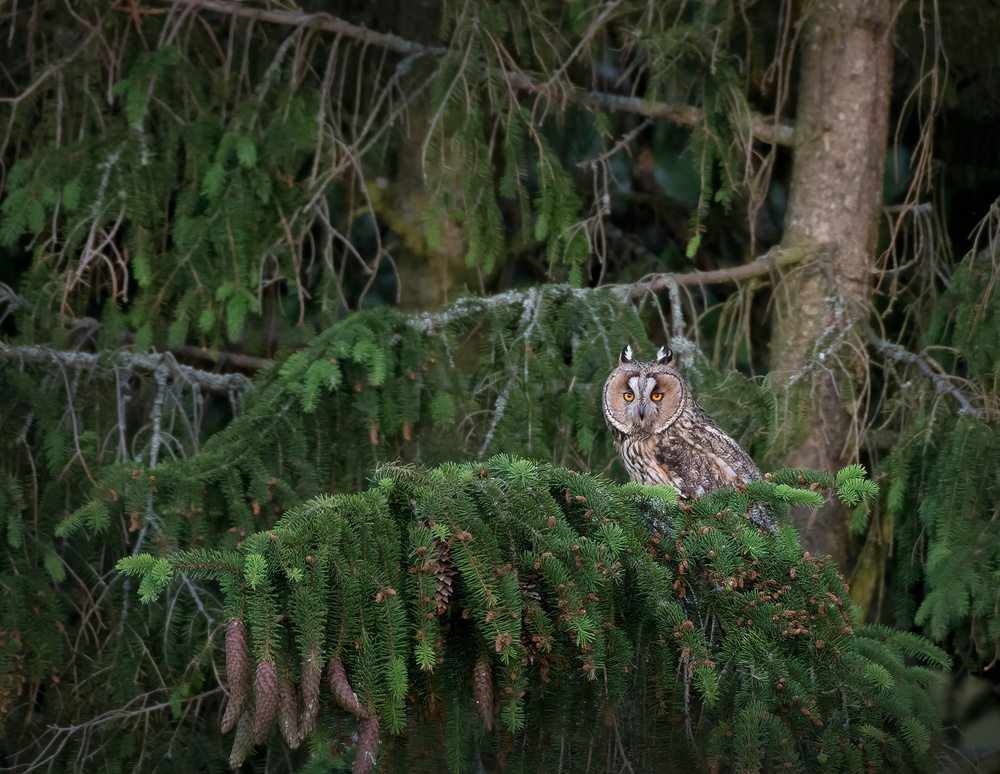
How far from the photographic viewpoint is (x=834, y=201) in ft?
13.2

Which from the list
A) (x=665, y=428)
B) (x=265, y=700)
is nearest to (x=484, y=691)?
(x=265, y=700)

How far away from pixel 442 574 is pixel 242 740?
0.45 metres

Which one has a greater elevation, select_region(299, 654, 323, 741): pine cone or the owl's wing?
the owl's wing

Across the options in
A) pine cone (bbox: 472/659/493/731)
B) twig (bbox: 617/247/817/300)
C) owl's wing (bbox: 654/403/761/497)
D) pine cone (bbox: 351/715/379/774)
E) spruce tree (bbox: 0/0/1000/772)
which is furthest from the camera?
twig (bbox: 617/247/817/300)

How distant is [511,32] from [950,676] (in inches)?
125

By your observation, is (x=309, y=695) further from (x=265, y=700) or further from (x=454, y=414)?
(x=454, y=414)

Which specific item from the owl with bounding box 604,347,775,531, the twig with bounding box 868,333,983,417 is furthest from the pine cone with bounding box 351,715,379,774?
the twig with bounding box 868,333,983,417

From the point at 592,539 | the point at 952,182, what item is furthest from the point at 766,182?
the point at 592,539

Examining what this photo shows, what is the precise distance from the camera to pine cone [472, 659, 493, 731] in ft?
5.94

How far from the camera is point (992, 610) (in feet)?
9.91

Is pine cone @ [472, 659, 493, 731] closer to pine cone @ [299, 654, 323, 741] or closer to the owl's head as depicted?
pine cone @ [299, 654, 323, 741]

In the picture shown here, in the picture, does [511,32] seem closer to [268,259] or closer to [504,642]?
[268,259]

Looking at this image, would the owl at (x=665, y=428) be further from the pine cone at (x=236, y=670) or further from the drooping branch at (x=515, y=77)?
the pine cone at (x=236, y=670)

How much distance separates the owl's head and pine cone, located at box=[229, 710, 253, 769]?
2.07m
